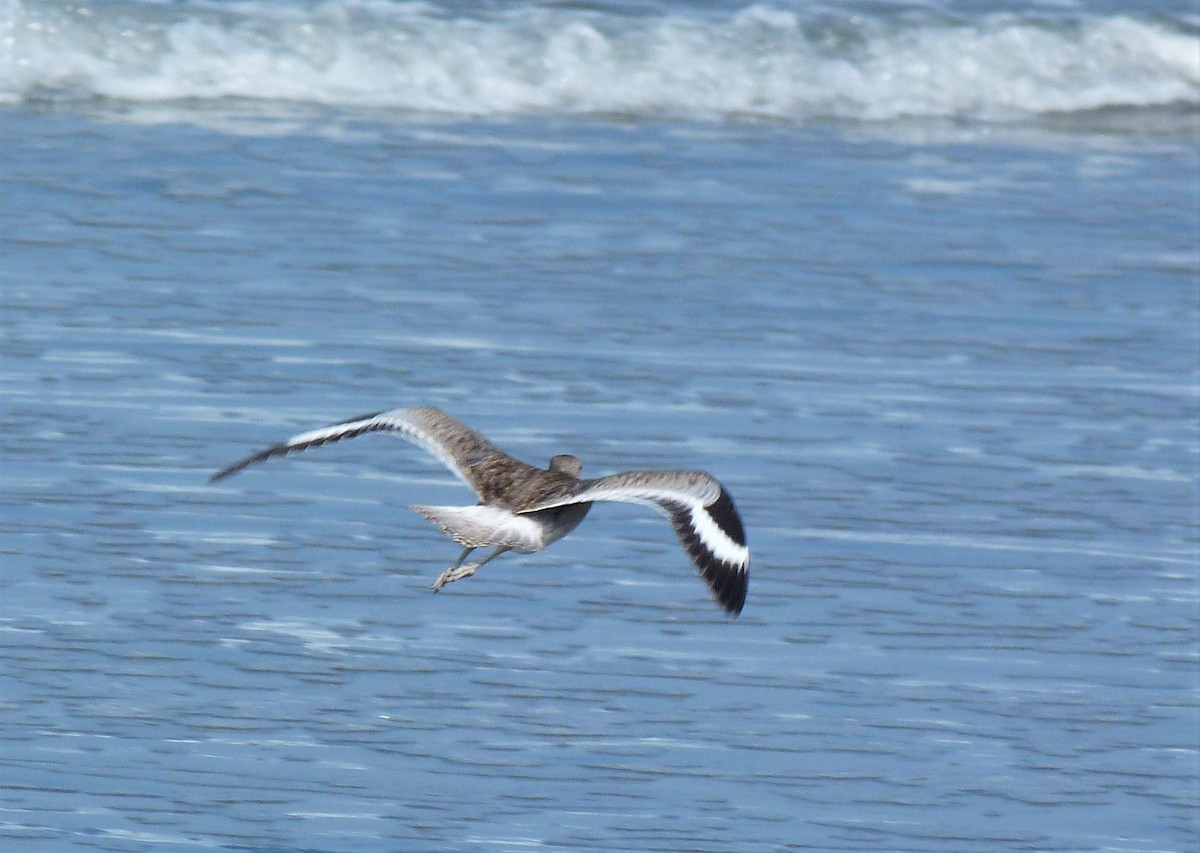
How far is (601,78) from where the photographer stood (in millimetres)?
12609

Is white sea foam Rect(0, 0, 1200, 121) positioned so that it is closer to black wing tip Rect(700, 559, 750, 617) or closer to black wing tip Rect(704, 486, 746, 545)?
black wing tip Rect(704, 486, 746, 545)

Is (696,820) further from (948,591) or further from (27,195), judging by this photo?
(27,195)

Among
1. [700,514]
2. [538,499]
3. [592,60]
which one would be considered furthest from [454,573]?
[592,60]

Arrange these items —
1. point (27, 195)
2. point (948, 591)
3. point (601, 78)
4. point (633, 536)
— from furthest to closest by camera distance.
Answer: point (601, 78) → point (27, 195) → point (633, 536) → point (948, 591)

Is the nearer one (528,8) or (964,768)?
(964,768)

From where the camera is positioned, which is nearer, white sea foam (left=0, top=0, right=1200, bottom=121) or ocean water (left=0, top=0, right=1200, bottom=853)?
ocean water (left=0, top=0, right=1200, bottom=853)

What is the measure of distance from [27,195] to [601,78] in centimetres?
404

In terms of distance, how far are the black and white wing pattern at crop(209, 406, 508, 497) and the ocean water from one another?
1.32 feet

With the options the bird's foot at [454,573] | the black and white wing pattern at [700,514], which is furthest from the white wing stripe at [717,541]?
the bird's foot at [454,573]

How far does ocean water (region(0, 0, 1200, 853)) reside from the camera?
492 cm

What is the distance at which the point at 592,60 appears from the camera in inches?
501

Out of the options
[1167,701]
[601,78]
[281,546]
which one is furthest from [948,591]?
[601,78]

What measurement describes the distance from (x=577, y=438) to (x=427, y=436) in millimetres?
1431

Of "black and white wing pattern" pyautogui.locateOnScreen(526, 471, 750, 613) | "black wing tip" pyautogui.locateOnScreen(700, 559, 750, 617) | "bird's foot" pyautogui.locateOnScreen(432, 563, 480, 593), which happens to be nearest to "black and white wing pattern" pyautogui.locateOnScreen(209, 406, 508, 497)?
"bird's foot" pyautogui.locateOnScreen(432, 563, 480, 593)
